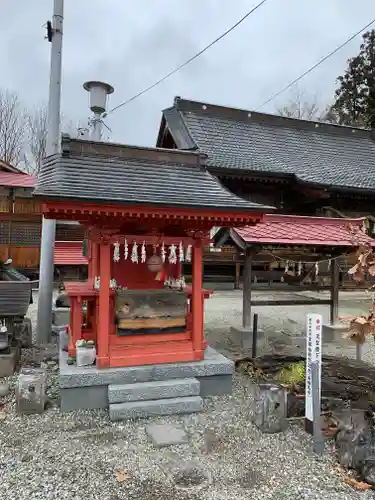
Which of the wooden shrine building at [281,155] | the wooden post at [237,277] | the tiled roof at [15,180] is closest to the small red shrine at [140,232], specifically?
the wooden shrine building at [281,155]

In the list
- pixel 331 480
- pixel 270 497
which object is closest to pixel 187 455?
pixel 270 497

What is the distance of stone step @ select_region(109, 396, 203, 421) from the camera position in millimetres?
5328

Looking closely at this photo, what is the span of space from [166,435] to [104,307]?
2.05 m

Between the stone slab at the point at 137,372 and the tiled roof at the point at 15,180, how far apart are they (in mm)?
11853

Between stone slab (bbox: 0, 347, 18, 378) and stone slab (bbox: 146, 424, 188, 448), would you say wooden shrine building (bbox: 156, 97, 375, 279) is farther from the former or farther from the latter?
stone slab (bbox: 146, 424, 188, 448)

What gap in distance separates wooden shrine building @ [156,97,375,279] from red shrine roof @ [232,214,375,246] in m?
1.07

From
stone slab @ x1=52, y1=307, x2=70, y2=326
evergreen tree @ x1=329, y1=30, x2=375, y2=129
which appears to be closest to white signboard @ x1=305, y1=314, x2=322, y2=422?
stone slab @ x1=52, y1=307, x2=70, y2=326

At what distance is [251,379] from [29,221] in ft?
43.3

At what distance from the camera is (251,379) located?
6906 millimetres

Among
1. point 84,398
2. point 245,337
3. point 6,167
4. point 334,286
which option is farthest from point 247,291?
point 6,167

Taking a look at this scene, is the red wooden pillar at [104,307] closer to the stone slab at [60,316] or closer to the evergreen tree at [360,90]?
the stone slab at [60,316]

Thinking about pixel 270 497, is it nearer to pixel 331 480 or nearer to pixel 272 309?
pixel 331 480

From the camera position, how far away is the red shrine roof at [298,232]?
848 cm

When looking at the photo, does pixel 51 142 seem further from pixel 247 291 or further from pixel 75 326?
pixel 247 291
